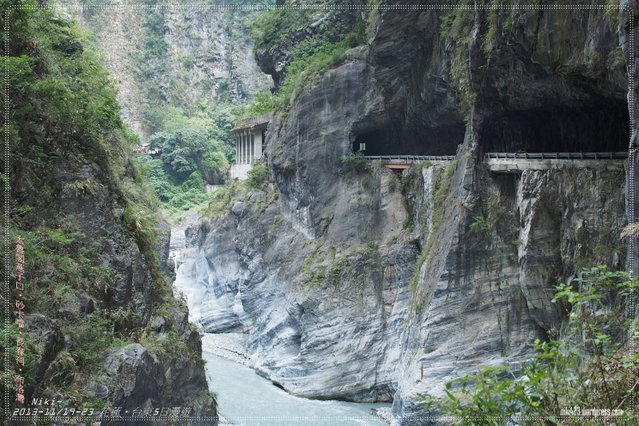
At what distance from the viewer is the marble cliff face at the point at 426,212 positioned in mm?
19906

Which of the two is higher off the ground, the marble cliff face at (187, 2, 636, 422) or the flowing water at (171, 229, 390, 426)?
the marble cliff face at (187, 2, 636, 422)

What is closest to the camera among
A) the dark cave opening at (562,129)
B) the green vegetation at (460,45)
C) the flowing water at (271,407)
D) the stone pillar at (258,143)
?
the dark cave opening at (562,129)

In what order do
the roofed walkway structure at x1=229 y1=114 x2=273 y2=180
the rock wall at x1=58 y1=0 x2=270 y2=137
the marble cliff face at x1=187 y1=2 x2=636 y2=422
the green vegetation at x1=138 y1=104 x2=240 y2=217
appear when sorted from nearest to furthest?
the marble cliff face at x1=187 y1=2 x2=636 y2=422, the roofed walkway structure at x1=229 y1=114 x2=273 y2=180, the green vegetation at x1=138 y1=104 x2=240 y2=217, the rock wall at x1=58 y1=0 x2=270 y2=137

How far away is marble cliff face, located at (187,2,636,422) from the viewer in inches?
784

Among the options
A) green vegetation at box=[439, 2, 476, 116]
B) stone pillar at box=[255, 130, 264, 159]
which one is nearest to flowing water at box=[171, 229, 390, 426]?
green vegetation at box=[439, 2, 476, 116]

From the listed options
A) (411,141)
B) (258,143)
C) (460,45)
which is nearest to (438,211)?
(460,45)

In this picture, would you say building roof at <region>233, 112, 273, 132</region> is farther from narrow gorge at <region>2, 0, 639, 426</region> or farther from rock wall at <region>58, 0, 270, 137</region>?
rock wall at <region>58, 0, 270, 137</region>

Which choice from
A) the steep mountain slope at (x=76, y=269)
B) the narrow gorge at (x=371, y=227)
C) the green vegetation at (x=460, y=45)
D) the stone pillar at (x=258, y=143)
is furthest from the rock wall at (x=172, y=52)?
the steep mountain slope at (x=76, y=269)

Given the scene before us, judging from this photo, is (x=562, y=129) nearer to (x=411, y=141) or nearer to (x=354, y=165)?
(x=354, y=165)

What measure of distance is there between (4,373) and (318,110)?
24093 millimetres

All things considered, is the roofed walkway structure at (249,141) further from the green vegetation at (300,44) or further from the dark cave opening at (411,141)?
the dark cave opening at (411,141)

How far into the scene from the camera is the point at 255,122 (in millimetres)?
44406

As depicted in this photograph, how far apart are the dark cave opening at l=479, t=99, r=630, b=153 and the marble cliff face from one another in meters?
0.05

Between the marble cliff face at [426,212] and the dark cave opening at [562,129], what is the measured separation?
0.05m
